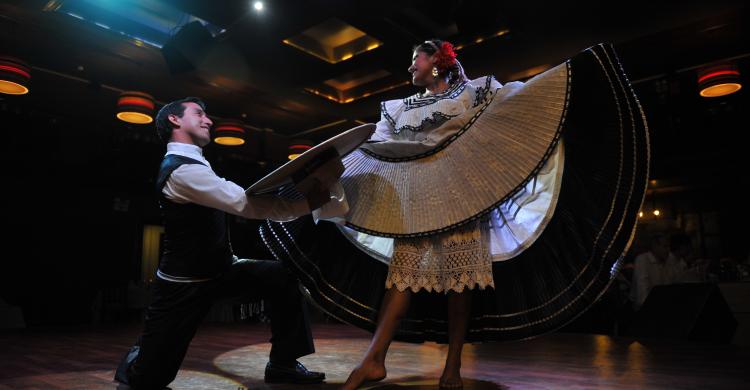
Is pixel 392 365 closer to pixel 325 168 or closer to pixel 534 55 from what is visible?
pixel 325 168

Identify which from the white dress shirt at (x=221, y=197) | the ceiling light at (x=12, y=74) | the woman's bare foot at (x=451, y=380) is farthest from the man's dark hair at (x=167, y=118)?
the ceiling light at (x=12, y=74)

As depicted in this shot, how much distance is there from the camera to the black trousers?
1.70 metres

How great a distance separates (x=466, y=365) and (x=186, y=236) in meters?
1.58

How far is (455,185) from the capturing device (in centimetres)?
168

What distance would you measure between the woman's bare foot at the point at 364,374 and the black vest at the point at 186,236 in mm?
622

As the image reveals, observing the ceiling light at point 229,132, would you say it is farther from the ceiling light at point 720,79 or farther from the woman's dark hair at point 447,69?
the woman's dark hair at point 447,69

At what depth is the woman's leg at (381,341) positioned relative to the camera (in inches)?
62.0

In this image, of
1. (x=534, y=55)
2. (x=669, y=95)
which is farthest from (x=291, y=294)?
(x=669, y=95)

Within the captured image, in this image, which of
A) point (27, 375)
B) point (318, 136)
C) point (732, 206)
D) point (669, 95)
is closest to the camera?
point (27, 375)

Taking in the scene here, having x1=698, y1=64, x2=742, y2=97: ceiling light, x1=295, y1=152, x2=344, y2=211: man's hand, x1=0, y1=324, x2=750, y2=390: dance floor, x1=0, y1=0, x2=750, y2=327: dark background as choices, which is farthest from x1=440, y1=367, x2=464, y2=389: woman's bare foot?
x1=698, y1=64, x2=742, y2=97: ceiling light

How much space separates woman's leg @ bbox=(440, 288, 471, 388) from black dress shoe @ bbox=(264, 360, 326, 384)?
53cm

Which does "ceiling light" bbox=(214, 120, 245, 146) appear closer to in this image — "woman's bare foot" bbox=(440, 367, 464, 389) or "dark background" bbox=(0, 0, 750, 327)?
"dark background" bbox=(0, 0, 750, 327)

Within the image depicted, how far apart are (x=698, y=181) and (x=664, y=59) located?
3691 mm

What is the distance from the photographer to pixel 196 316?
1.78 meters
